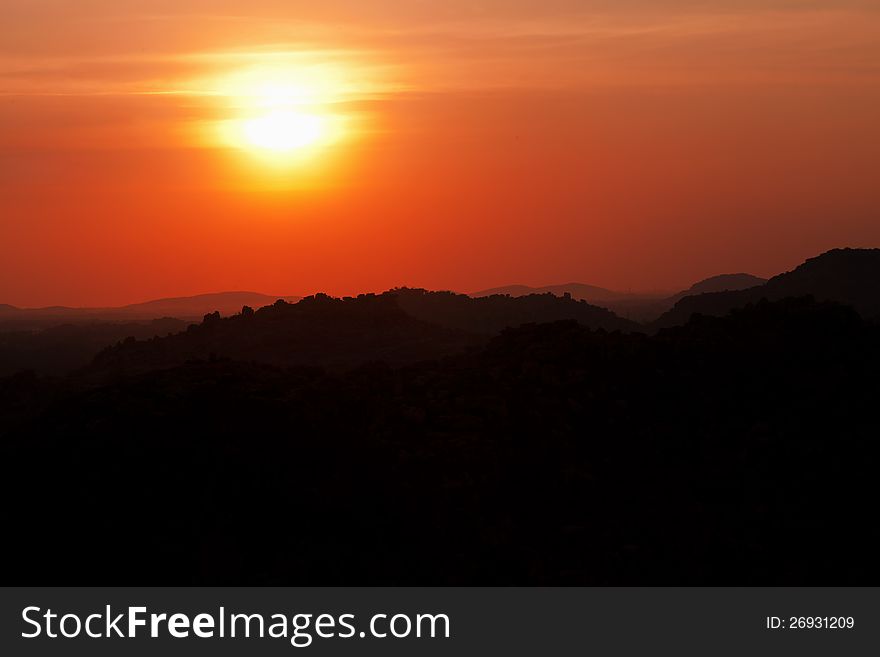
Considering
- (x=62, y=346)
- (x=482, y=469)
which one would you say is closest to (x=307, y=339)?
(x=482, y=469)

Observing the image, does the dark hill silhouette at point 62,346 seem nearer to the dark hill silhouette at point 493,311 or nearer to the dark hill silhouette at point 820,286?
the dark hill silhouette at point 493,311

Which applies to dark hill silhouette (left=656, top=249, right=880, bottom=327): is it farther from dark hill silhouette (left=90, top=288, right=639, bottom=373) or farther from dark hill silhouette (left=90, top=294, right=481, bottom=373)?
dark hill silhouette (left=90, top=294, right=481, bottom=373)

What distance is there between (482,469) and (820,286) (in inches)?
2360

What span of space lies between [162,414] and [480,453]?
6.54m

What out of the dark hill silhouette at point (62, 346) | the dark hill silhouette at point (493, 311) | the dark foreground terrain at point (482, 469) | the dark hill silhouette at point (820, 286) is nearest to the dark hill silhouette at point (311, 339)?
the dark foreground terrain at point (482, 469)

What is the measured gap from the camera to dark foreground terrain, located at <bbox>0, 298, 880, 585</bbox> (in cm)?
2184

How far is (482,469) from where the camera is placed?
2444 centimetres

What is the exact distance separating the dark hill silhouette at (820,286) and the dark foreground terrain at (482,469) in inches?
1951

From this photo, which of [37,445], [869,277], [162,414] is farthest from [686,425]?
[869,277]

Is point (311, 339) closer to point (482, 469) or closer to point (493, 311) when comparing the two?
point (482, 469)

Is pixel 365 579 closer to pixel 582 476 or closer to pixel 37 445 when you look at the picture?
pixel 582 476

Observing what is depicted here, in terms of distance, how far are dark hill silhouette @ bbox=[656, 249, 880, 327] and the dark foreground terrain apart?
49557 millimetres

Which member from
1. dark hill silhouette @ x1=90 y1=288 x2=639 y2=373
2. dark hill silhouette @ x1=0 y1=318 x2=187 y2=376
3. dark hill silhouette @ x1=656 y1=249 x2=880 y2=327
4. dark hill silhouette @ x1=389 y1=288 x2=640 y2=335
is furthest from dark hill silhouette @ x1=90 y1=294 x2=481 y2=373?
dark hill silhouette @ x1=656 y1=249 x2=880 y2=327

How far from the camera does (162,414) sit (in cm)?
2516
